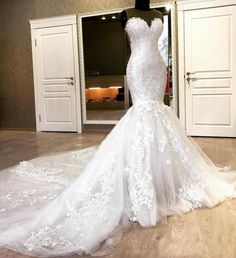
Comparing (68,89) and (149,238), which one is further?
(68,89)

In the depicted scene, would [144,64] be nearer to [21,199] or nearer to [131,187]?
[131,187]

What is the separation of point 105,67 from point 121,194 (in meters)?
4.96

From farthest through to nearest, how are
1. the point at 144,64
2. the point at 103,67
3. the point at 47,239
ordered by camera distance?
the point at 103,67
the point at 144,64
the point at 47,239

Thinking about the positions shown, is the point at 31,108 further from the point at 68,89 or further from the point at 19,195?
the point at 19,195

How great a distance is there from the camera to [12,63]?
728cm

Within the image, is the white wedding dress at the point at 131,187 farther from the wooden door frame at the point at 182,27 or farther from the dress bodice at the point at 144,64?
the wooden door frame at the point at 182,27

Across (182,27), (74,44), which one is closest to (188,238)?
(182,27)

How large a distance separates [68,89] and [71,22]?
1.22 metres

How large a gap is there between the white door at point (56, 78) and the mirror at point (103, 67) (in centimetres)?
25

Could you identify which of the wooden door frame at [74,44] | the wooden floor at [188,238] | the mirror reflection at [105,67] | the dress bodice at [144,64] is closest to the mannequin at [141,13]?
the dress bodice at [144,64]

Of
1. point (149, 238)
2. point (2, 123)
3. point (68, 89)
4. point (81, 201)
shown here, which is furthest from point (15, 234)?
point (2, 123)

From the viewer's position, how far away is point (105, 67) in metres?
6.97

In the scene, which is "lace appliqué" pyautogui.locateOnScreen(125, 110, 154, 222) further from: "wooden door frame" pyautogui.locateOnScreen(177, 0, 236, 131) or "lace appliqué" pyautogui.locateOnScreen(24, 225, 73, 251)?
"wooden door frame" pyautogui.locateOnScreen(177, 0, 236, 131)

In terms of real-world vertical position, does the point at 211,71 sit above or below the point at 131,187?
above
